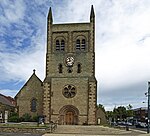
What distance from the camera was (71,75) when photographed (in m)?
56.2

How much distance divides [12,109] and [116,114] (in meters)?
65.9

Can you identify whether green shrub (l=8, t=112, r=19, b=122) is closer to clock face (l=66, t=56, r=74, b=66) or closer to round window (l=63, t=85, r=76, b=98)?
round window (l=63, t=85, r=76, b=98)

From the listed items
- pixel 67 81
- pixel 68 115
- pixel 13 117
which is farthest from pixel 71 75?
pixel 13 117

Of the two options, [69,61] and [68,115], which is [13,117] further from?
[69,61]

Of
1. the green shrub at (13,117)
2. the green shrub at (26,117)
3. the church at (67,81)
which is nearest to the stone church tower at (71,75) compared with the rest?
the church at (67,81)

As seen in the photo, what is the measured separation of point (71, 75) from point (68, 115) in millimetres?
7331

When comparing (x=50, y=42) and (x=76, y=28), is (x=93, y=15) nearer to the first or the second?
(x=76, y=28)

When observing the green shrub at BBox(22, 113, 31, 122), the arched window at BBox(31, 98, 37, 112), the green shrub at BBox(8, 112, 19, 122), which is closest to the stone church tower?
the green shrub at BBox(22, 113, 31, 122)

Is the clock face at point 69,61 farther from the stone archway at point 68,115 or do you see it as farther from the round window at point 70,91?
the stone archway at point 68,115

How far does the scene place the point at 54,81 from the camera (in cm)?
5625

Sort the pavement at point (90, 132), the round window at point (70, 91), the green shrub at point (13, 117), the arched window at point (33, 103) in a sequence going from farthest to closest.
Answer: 1. the arched window at point (33, 103)
2. the green shrub at point (13, 117)
3. the round window at point (70, 91)
4. the pavement at point (90, 132)

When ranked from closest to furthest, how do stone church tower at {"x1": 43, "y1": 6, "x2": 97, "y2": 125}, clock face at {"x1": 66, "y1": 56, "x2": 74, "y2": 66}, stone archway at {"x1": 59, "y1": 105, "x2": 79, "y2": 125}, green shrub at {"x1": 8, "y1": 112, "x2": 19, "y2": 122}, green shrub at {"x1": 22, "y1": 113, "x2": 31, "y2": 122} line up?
stone church tower at {"x1": 43, "y1": 6, "x2": 97, "y2": 125} → stone archway at {"x1": 59, "y1": 105, "x2": 79, "y2": 125} → clock face at {"x1": 66, "y1": 56, "x2": 74, "y2": 66} → green shrub at {"x1": 8, "y1": 112, "x2": 19, "y2": 122} → green shrub at {"x1": 22, "y1": 113, "x2": 31, "y2": 122}

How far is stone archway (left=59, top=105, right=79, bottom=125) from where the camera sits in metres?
54.8

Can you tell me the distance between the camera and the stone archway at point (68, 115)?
5475cm
